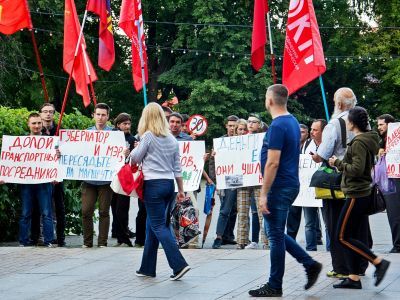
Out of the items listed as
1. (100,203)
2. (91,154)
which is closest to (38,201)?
(91,154)

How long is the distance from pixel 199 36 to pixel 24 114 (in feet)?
120

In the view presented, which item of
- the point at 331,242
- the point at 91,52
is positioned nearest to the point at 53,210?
the point at 331,242

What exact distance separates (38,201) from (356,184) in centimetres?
605

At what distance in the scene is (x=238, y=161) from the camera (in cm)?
1481

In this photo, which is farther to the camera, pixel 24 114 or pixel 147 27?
pixel 147 27

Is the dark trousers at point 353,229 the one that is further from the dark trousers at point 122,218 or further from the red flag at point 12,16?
the red flag at point 12,16

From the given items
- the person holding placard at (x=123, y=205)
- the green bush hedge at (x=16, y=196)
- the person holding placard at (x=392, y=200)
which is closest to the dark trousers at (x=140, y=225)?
the person holding placard at (x=123, y=205)

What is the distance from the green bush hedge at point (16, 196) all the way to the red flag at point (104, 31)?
1.58 m

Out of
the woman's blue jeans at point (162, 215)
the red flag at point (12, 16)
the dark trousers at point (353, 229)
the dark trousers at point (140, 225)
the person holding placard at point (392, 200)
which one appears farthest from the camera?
the red flag at point (12, 16)

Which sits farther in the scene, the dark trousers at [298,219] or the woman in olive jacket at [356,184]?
the dark trousers at [298,219]

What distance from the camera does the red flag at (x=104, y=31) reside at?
18.0m

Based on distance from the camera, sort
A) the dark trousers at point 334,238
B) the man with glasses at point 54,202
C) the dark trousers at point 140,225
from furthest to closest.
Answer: the dark trousers at point 140,225, the man with glasses at point 54,202, the dark trousers at point 334,238

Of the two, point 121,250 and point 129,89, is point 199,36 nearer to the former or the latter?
point 129,89

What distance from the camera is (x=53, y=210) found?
15.0m
